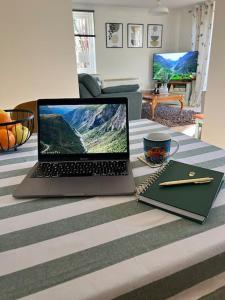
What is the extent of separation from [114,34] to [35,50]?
3643 millimetres

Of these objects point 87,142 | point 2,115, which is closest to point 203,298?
point 87,142

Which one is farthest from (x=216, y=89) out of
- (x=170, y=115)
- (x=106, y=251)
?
(x=170, y=115)

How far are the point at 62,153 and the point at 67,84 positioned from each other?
1.56 m

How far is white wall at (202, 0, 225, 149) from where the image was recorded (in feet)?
6.20

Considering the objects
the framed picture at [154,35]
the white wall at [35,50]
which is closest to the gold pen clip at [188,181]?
the white wall at [35,50]

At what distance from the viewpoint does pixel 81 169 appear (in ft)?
2.57

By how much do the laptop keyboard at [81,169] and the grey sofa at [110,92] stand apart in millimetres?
2224

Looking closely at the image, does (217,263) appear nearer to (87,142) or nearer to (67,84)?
(87,142)

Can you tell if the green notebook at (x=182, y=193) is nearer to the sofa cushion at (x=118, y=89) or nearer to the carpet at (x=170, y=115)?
the sofa cushion at (x=118, y=89)

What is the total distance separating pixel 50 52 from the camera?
210 cm

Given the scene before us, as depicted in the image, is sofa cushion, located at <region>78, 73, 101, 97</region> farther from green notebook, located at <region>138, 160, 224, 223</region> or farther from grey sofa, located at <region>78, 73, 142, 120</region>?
green notebook, located at <region>138, 160, 224, 223</region>

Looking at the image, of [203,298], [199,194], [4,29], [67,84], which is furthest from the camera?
[67,84]

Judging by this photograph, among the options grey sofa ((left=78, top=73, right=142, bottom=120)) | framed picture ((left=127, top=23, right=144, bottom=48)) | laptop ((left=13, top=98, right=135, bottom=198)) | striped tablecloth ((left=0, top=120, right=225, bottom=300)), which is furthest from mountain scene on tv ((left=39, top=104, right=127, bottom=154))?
framed picture ((left=127, top=23, right=144, bottom=48))

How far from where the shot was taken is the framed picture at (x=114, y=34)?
5145 mm
